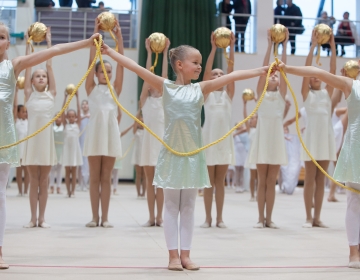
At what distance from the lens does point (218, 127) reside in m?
5.43

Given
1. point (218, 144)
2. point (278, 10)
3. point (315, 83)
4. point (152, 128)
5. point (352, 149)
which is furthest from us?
point (278, 10)

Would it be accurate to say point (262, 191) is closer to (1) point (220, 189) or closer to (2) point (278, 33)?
(1) point (220, 189)

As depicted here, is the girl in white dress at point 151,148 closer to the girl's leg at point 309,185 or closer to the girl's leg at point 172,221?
the girl's leg at point 309,185

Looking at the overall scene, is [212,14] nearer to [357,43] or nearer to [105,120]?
[357,43]

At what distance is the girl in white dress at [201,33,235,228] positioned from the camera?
5.32m

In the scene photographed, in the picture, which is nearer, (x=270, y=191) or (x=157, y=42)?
(x=157, y=42)

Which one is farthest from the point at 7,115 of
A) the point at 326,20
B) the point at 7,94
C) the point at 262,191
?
the point at 326,20

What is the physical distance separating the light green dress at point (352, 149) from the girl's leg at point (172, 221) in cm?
108

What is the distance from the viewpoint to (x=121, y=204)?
7949mm

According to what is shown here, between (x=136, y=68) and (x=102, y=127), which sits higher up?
(x=136, y=68)

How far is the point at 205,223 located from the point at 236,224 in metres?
0.44

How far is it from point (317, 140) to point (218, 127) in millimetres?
1066

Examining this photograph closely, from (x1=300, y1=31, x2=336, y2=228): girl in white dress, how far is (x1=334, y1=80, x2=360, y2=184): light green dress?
199 centimetres

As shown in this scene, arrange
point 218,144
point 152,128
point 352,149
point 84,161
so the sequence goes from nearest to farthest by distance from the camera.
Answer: point 352,149, point 218,144, point 152,128, point 84,161
